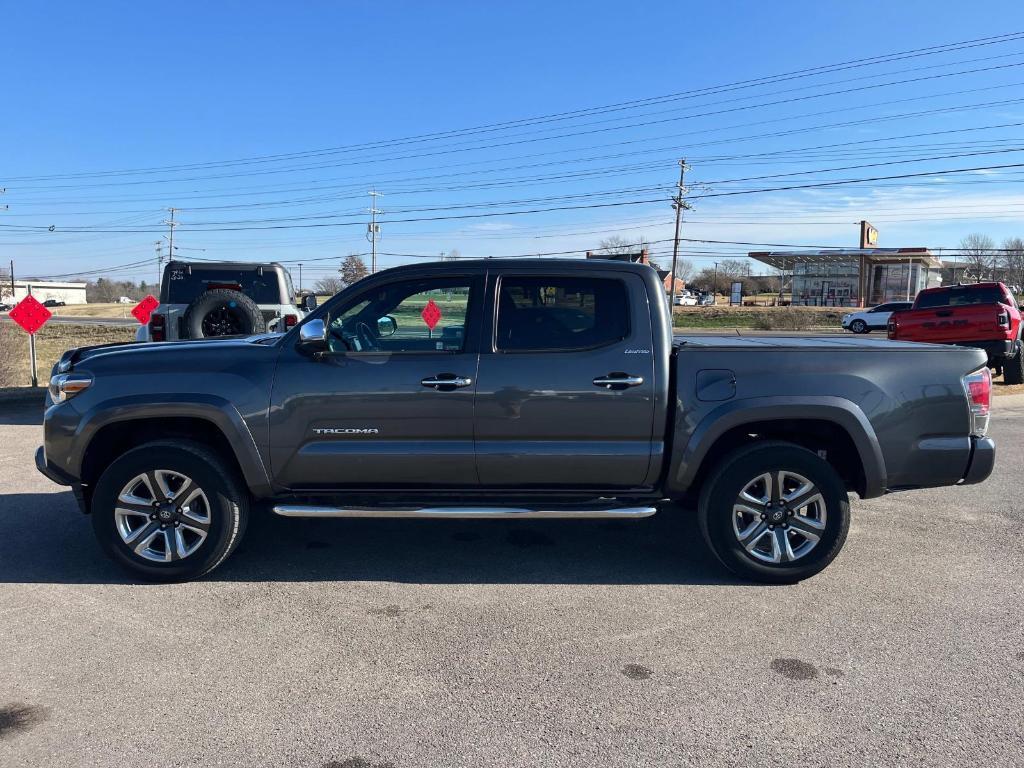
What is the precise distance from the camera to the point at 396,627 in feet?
12.8

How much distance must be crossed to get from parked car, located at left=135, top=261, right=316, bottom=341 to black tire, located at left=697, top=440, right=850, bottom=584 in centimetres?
639

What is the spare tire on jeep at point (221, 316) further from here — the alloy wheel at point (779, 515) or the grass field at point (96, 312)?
the grass field at point (96, 312)

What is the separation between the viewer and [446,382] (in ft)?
14.2

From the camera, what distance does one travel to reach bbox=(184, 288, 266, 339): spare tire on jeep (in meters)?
9.09

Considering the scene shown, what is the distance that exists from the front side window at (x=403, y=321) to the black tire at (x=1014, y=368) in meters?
12.2

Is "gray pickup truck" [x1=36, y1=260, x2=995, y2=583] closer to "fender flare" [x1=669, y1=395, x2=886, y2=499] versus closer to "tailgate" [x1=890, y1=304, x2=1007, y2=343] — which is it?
"fender flare" [x1=669, y1=395, x2=886, y2=499]

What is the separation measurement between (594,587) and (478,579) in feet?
2.21

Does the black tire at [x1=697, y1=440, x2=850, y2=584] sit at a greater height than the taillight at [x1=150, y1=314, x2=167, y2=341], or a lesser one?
lesser

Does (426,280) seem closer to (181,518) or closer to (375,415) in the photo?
(375,415)

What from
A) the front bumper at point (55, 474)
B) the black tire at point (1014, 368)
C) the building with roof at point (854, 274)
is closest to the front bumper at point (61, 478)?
the front bumper at point (55, 474)

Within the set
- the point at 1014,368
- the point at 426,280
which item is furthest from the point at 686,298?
the point at 426,280

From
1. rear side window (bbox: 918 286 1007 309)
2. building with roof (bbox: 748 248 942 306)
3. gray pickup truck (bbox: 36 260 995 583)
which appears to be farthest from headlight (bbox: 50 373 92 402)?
building with roof (bbox: 748 248 942 306)

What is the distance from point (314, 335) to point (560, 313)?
1.40 meters

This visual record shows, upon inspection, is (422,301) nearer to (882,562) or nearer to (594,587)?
(594,587)
